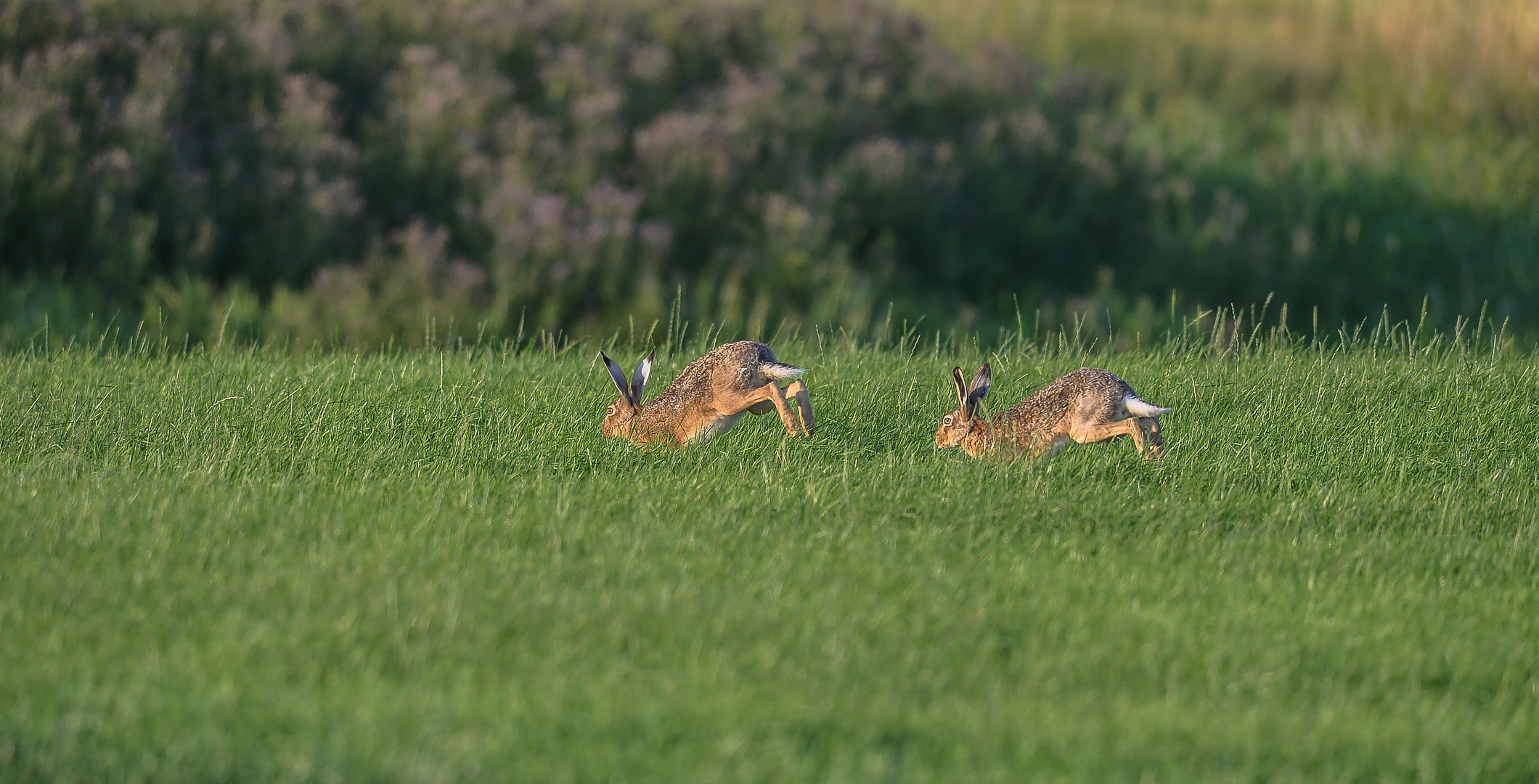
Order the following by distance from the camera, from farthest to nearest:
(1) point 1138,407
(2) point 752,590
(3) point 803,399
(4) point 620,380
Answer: (4) point 620,380 < (3) point 803,399 < (1) point 1138,407 < (2) point 752,590

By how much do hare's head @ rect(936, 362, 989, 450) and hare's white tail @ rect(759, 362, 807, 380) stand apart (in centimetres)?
61

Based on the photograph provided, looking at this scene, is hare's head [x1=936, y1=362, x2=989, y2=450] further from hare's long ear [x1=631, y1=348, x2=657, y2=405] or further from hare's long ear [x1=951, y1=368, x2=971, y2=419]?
hare's long ear [x1=631, y1=348, x2=657, y2=405]

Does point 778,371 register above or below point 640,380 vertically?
above

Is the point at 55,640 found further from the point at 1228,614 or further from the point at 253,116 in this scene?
the point at 253,116

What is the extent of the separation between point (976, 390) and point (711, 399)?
1031 millimetres

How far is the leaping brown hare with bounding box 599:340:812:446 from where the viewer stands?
573cm

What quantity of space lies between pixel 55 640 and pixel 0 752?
1.84 ft

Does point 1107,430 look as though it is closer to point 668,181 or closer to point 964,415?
point 964,415

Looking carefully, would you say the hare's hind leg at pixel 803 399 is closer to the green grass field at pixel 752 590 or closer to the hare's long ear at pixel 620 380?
the green grass field at pixel 752 590

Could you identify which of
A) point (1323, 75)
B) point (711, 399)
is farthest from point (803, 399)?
point (1323, 75)

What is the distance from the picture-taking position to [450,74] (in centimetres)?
1305

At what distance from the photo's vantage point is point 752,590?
4496mm

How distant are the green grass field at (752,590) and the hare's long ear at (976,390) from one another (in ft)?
0.74

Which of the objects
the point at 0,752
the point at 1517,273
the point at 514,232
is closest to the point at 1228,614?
the point at 0,752
